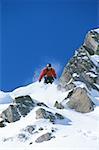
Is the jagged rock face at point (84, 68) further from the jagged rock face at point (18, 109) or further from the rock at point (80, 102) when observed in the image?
the jagged rock face at point (18, 109)

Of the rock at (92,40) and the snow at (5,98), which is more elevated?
the rock at (92,40)

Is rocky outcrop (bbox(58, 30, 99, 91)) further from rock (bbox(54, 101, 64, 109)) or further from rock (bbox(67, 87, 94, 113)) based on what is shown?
rock (bbox(54, 101, 64, 109))

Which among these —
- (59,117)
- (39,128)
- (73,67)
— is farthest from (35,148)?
(73,67)

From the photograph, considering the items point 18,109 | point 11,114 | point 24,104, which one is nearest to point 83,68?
point 24,104

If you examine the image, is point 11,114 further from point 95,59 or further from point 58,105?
point 95,59

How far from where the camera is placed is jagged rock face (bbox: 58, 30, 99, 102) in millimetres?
30562

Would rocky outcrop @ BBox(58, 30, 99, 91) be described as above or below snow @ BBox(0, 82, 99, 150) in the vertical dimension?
above

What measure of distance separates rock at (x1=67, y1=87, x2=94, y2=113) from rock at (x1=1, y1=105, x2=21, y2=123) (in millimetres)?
3068

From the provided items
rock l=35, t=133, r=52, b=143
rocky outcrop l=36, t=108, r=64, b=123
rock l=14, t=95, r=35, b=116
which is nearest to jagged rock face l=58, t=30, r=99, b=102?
rock l=14, t=95, r=35, b=116

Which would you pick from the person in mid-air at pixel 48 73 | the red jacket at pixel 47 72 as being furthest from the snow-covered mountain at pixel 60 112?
the red jacket at pixel 47 72

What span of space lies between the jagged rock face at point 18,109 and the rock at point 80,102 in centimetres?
217

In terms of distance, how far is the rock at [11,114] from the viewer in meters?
25.4

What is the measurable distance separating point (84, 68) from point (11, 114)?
8.34 m

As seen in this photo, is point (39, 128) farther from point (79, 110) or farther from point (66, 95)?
point (66, 95)
